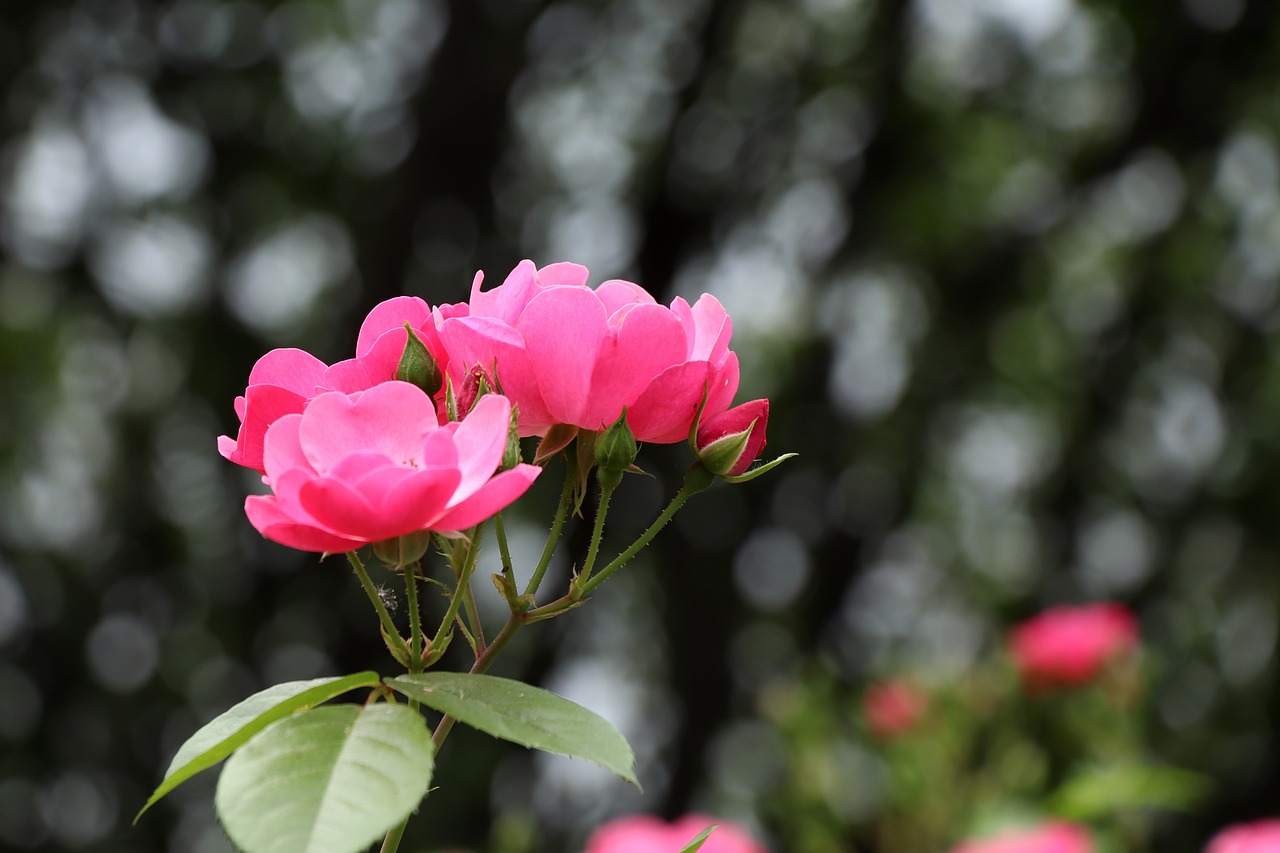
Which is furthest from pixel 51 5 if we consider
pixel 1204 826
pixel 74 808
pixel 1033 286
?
pixel 1204 826

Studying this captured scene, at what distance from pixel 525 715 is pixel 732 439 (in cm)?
17

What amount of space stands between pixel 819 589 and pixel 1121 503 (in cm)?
160

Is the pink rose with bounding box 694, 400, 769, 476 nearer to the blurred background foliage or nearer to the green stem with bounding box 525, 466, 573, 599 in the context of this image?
the green stem with bounding box 525, 466, 573, 599

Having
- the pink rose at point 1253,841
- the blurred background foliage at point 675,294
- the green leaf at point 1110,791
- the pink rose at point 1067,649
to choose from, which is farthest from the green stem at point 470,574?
the blurred background foliage at point 675,294

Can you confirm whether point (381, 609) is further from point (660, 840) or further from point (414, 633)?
point (660, 840)

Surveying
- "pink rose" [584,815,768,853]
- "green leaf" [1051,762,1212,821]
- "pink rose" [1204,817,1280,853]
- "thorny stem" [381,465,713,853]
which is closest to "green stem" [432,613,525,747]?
"thorny stem" [381,465,713,853]

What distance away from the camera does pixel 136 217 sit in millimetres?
4824

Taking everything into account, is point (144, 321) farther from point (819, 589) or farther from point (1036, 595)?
point (1036, 595)

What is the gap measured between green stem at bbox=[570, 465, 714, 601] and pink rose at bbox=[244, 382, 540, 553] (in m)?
0.06

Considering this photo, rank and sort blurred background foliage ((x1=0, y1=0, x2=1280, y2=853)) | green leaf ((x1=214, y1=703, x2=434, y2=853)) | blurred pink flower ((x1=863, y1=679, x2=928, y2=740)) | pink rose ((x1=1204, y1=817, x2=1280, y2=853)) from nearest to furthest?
green leaf ((x1=214, y1=703, x2=434, y2=853)), pink rose ((x1=1204, y1=817, x2=1280, y2=853)), blurred pink flower ((x1=863, y1=679, x2=928, y2=740)), blurred background foliage ((x1=0, y1=0, x2=1280, y2=853))

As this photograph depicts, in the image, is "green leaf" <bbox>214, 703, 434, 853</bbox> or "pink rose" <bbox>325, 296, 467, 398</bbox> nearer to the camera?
"green leaf" <bbox>214, 703, 434, 853</bbox>

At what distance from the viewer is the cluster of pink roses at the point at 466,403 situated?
0.42 metres

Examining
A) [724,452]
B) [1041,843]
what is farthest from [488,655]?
[1041,843]

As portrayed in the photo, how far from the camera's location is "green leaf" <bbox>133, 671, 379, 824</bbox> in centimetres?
37
